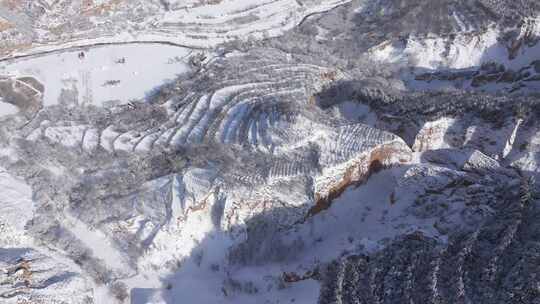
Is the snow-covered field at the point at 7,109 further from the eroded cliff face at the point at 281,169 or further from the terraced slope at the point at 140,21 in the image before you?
the terraced slope at the point at 140,21

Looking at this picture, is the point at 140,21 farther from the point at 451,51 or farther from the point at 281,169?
the point at 451,51

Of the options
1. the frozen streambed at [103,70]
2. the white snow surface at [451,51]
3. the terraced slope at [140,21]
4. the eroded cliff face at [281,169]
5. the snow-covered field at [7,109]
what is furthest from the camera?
the terraced slope at [140,21]

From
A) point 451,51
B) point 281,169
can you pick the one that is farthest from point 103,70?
point 451,51

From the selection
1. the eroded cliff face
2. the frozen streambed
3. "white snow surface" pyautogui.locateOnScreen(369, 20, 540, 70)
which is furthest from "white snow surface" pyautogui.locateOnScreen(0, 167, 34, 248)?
"white snow surface" pyautogui.locateOnScreen(369, 20, 540, 70)

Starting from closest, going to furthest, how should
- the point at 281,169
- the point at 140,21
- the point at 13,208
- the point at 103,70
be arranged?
1. the point at 281,169
2. the point at 13,208
3. the point at 103,70
4. the point at 140,21

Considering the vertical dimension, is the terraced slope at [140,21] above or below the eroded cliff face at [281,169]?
above

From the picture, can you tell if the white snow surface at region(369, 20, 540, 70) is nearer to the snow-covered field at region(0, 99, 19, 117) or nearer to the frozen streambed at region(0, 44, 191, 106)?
the frozen streambed at region(0, 44, 191, 106)

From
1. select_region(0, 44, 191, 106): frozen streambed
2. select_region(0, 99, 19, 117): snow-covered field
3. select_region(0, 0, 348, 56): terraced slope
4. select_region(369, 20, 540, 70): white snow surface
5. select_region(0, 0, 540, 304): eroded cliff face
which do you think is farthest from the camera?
select_region(0, 0, 348, 56): terraced slope

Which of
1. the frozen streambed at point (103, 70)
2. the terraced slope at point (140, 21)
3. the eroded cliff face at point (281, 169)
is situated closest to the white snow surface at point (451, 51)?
A: the eroded cliff face at point (281, 169)

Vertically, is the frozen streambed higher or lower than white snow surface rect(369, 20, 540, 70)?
lower
